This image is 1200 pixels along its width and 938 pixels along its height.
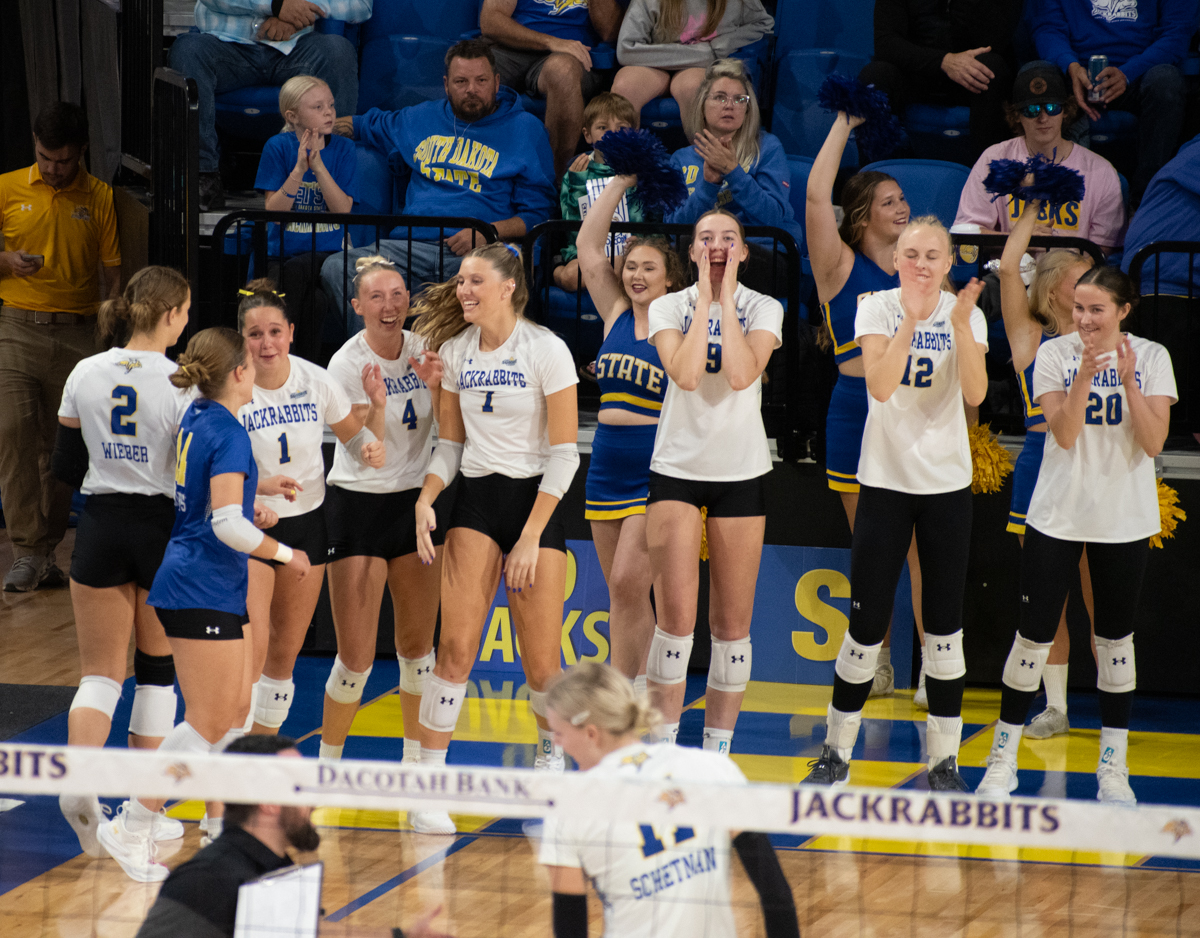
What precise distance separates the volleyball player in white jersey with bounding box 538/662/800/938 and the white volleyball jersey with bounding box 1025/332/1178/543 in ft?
9.38

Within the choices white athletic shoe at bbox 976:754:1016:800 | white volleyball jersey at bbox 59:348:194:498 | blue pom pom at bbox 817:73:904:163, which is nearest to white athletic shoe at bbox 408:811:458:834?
white volleyball jersey at bbox 59:348:194:498

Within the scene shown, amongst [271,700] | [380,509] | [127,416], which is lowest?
[271,700]

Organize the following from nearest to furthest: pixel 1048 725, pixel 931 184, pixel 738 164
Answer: pixel 1048 725
pixel 738 164
pixel 931 184

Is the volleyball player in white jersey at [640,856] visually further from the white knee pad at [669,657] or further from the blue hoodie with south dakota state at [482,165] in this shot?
the blue hoodie with south dakota state at [482,165]

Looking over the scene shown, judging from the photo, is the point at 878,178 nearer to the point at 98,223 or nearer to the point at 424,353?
the point at 424,353

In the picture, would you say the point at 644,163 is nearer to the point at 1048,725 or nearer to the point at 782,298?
the point at 782,298

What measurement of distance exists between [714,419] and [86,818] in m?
2.66

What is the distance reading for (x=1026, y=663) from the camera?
5.28m

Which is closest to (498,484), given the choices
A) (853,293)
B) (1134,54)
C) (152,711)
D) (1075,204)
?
(152,711)

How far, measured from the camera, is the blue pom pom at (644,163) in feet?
18.1

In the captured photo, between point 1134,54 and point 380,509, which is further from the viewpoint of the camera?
point 1134,54

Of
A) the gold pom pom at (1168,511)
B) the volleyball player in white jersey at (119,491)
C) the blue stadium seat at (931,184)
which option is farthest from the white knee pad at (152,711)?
the blue stadium seat at (931,184)

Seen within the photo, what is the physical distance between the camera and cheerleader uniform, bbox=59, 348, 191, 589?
183 inches

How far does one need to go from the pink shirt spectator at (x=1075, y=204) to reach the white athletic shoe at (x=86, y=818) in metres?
5.10
